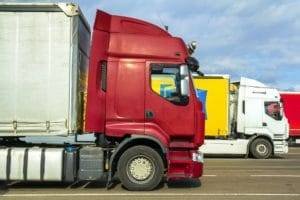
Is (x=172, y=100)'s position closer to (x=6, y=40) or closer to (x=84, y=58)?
(x=84, y=58)

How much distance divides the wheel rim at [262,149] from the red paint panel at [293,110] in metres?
12.0

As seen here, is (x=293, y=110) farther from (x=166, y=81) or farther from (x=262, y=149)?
(x=166, y=81)

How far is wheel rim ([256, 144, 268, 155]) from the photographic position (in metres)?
28.2

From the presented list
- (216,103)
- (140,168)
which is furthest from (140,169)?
(216,103)

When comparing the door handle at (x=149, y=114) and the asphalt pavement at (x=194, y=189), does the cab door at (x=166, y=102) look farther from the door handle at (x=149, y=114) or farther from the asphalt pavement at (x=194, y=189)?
the asphalt pavement at (x=194, y=189)

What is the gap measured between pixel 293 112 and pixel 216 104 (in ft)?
43.5

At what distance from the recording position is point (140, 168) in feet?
49.6

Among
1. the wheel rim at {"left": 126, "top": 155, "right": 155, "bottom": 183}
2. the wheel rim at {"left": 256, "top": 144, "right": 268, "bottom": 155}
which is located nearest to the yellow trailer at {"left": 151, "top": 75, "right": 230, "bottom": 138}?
the wheel rim at {"left": 256, "top": 144, "right": 268, "bottom": 155}

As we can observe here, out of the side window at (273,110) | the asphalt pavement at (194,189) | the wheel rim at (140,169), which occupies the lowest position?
the asphalt pavement at (194,189)

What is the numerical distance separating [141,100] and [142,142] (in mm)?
929

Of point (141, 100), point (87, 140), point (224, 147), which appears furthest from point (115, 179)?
point (224, 147)

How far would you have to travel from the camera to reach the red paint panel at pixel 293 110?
131 ft

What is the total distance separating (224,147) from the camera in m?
28.1

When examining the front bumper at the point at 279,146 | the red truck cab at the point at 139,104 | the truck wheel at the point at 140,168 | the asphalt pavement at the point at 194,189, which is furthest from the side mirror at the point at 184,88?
the front bumper at the point at 279,146
